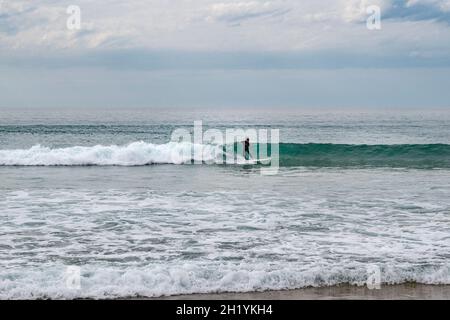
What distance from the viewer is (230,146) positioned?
32.2m

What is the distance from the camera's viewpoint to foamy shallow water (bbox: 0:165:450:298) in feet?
23.8

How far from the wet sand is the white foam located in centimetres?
1917

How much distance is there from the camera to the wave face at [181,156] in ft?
84.6

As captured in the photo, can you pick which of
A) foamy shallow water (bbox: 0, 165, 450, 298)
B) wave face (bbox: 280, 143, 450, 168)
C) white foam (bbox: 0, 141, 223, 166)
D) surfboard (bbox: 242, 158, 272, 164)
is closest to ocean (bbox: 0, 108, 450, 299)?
foamy shallow water (bbox: 0, 165, 450, 298)

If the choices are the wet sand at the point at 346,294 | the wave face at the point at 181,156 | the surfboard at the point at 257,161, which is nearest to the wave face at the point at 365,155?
the wave face at the point at 181,156

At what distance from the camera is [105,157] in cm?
2642

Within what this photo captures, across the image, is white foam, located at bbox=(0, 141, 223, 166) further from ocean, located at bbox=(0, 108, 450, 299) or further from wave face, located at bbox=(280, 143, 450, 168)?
wave face, located at bbox=(280, 143, 450, 168)

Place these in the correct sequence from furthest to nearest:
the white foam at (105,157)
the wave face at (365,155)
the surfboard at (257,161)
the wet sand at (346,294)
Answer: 1. the wave face at (365,155)
2. the surfboard at (257,161)
3. the white foam at (105,157)
4. the wet sand at (346,294)

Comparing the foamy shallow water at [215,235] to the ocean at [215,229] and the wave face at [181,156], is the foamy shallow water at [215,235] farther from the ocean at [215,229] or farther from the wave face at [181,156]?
the wave face at [181,156]

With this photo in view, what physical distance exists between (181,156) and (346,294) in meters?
20.6

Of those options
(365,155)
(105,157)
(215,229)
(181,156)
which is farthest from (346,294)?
(365,155)
